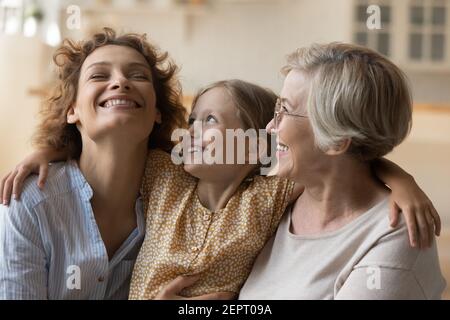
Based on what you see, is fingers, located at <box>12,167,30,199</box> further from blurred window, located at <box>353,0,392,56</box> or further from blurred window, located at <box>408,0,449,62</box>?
blurred window, located at <box>408,0,449,62</box>

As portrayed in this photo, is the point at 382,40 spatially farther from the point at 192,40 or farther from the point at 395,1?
the point at 192,40

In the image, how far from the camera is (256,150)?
1.40m

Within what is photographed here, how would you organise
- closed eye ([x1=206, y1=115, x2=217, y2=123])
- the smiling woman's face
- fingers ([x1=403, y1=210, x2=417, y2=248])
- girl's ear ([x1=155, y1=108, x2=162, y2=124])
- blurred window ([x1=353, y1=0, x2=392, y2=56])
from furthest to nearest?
1. blurred window ([x1=353, y1=0, x2=392, y2=56])
2. girl's ear ([x1=155, y1=108, x2=162, y2=124])
3. closed eye ([x1=206, y1=115, x2=217, y2=123])
4. the smiling woman's face
5. fingers ([x1=403, y1=210, x2=417, y2=248])

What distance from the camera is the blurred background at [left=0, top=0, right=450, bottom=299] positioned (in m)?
4.03

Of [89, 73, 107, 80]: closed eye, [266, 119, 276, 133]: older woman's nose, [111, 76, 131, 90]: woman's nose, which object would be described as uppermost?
[89, 73, 107, 80]: closed eye

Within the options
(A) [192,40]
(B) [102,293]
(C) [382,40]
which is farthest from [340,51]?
(A) [192,40]

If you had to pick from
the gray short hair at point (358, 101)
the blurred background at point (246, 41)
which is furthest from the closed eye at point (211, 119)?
the blurred background at point (246, 41)

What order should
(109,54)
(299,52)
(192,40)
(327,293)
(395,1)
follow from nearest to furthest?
1. (327,293)
2. (299,52)
3. (109,54)
4. (395,1)
5. (192,40)

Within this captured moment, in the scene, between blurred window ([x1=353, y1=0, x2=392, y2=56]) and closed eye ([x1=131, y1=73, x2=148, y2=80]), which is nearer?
closed eye ([x1=131, y1=73, x2=148, y2=80])

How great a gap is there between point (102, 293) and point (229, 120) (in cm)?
46

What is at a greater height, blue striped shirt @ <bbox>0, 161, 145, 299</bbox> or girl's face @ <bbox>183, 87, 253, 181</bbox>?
girl's face @ <bbox>183, 87, 253, 181</bbox>

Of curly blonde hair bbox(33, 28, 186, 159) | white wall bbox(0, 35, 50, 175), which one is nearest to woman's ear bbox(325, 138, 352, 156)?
curly blonde hair bbox(33, 28, 186, 159)

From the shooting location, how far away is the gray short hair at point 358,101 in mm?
1176

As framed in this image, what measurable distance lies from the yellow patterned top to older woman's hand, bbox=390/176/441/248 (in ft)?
0.86
